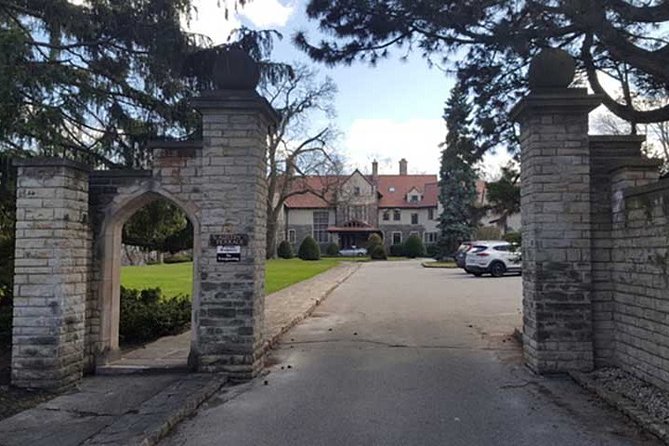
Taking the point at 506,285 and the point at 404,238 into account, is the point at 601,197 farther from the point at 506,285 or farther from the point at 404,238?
the point at 404,238

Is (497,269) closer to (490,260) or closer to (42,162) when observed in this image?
(490,260)

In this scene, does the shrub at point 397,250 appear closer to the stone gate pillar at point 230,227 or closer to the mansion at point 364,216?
the mansion at point 364,216

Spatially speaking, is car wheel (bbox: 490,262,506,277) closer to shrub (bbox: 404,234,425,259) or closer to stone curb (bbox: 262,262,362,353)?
stone curb (bbox: 262,262,362,353)

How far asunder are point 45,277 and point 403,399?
4578 millimetres

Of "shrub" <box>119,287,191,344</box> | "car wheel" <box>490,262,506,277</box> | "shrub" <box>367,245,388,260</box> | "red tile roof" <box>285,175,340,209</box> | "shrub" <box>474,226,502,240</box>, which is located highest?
"red tile roof" <box>285,175,340,209</box>

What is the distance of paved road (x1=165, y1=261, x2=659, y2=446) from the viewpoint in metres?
5.45

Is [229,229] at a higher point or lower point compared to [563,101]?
lower

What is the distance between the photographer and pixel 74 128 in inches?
356

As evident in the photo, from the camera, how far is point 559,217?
795cm

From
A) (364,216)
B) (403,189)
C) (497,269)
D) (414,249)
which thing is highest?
(403,189)

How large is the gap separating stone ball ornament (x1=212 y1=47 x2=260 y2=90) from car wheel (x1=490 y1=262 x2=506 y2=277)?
21750mm

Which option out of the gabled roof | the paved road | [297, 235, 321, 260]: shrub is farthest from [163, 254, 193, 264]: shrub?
the paved road

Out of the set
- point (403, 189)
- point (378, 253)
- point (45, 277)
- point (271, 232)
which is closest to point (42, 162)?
point (45, 277)

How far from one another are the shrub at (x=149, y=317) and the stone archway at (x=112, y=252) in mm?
2294
